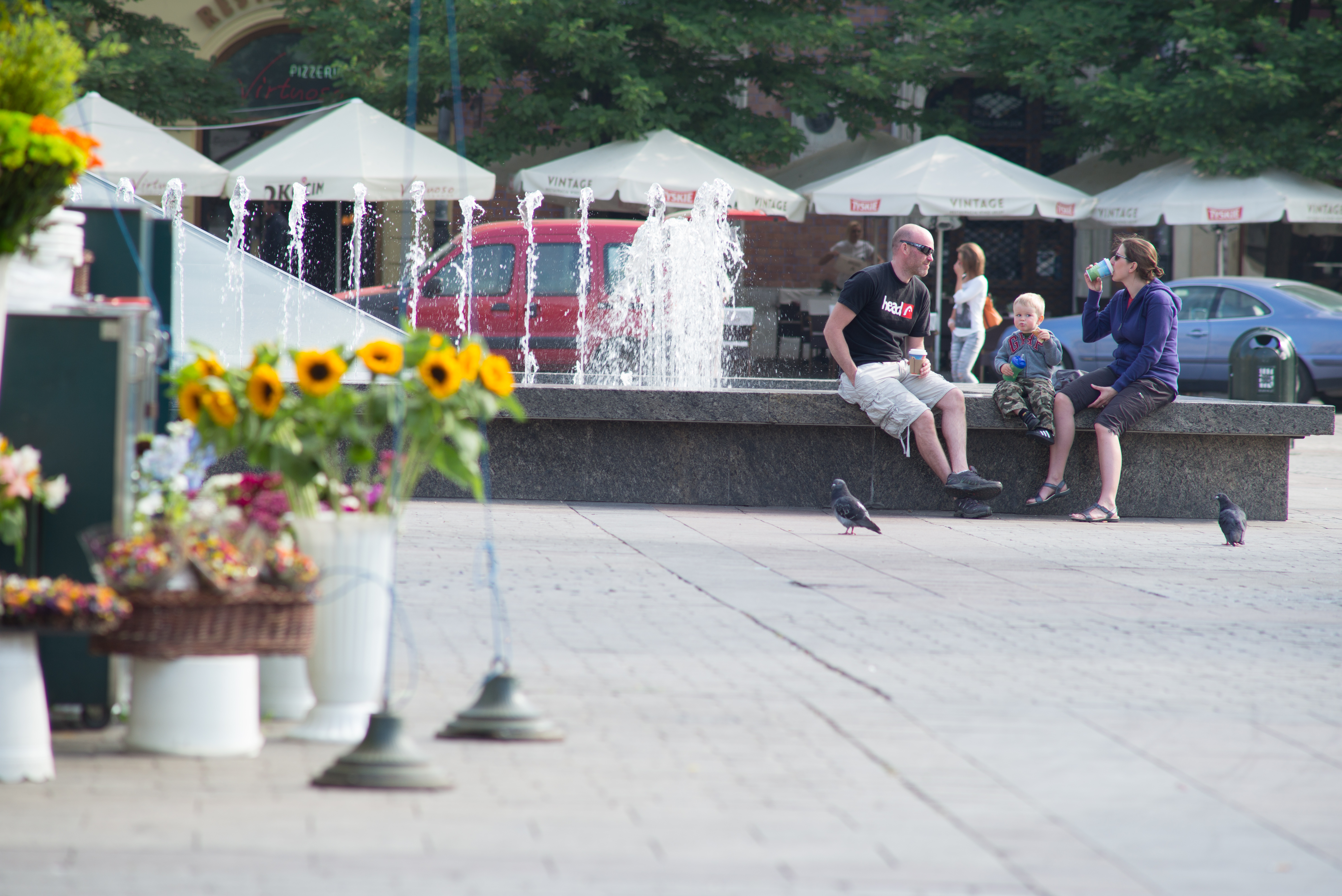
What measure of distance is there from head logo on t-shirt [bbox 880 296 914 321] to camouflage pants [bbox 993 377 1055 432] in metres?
0.70

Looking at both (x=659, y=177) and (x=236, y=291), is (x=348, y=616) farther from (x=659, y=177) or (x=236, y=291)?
(x=659, y=177)

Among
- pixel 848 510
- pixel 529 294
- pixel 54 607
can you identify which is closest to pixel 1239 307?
pixel 529 294

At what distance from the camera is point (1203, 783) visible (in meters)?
4.13

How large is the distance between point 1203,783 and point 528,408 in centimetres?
589

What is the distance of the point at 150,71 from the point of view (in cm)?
2094

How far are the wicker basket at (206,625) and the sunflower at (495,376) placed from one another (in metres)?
0.74

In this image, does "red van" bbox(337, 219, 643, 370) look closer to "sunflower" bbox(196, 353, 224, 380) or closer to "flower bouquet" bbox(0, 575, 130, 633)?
"sunflower" bbox(196, 353, 224, 380)

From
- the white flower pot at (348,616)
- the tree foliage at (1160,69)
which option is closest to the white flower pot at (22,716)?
the white flower pot at (348,616)

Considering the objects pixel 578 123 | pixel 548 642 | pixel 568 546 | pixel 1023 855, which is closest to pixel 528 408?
pixel 568 546

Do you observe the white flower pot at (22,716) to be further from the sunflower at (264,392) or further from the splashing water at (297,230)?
the splashing water at (297,230)

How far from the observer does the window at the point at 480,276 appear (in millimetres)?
14391

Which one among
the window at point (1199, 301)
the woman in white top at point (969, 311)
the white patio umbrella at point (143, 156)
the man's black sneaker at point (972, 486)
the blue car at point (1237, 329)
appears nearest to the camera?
the man's black sneaker at point (972, 486)

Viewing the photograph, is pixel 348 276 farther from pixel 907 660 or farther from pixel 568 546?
pixel 907 660

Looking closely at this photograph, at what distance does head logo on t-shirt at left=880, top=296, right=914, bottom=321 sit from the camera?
960cm
